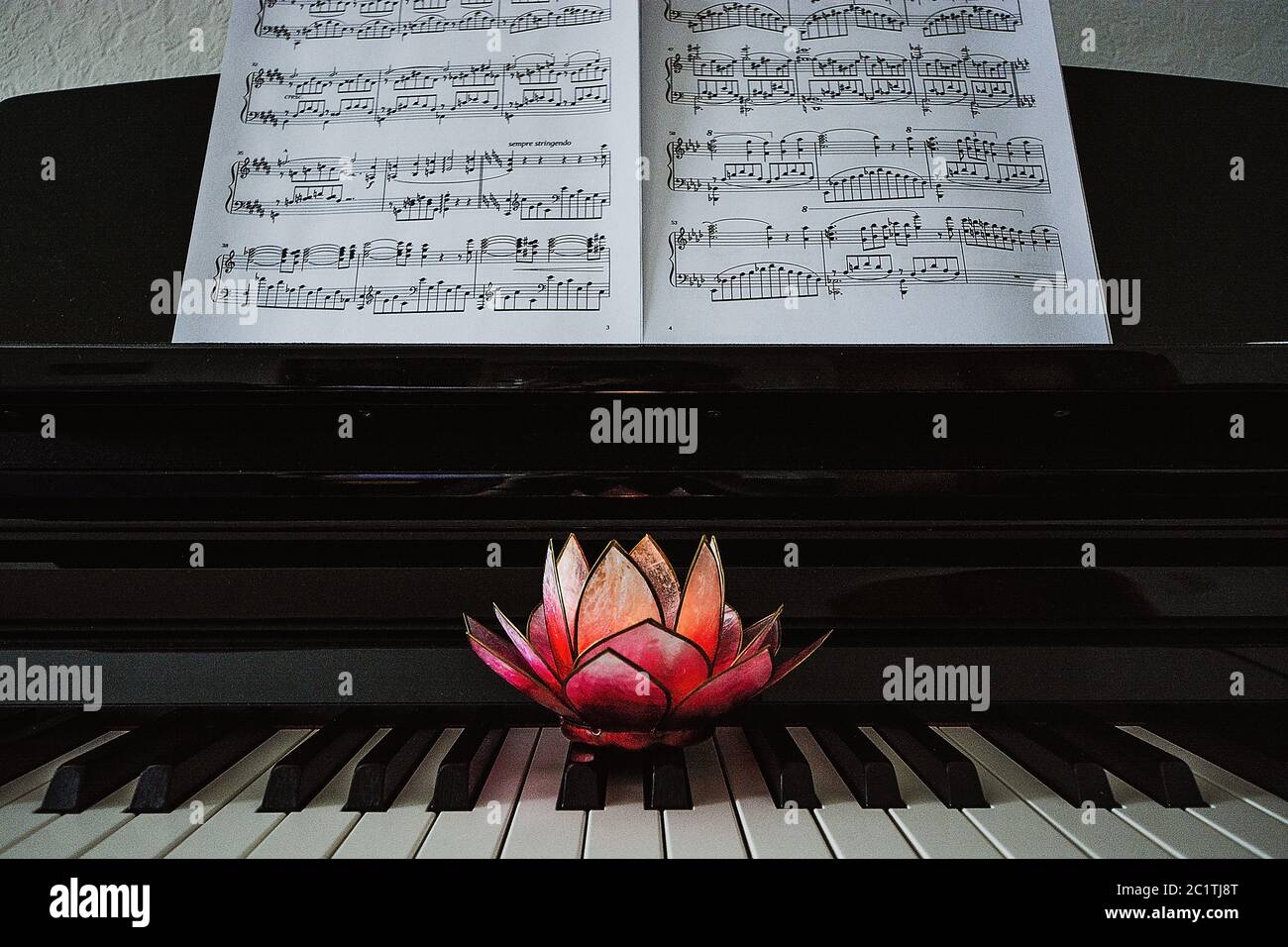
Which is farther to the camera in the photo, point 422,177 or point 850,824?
point 422,177

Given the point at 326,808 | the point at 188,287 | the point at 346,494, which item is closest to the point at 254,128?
the point at 188,287

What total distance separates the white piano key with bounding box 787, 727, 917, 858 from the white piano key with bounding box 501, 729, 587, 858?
23 centimetres

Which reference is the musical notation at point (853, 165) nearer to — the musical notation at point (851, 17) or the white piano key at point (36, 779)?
the musical notation at point (851, 17)

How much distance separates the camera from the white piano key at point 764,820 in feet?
2.18

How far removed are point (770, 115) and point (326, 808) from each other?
1101mm

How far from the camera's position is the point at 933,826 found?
698 mm

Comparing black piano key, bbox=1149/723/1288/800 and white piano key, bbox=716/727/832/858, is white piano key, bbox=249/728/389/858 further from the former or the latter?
black piano key, bbox=1149/723/1288/800

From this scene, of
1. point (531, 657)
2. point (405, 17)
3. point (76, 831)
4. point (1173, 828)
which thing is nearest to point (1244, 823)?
point (1173, 828)

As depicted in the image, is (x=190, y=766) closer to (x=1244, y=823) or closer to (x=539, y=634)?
(x=539, y=634)

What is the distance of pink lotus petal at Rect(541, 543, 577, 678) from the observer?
723 millimetres

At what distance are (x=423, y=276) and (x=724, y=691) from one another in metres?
0.71

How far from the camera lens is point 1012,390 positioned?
0.88 meters

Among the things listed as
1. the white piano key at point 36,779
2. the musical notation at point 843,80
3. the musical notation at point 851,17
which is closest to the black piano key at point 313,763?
the white piano key at point 36,779

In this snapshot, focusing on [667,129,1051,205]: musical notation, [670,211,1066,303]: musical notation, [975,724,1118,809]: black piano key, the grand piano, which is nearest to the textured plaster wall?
[667,129,1051,205]: musical notation
